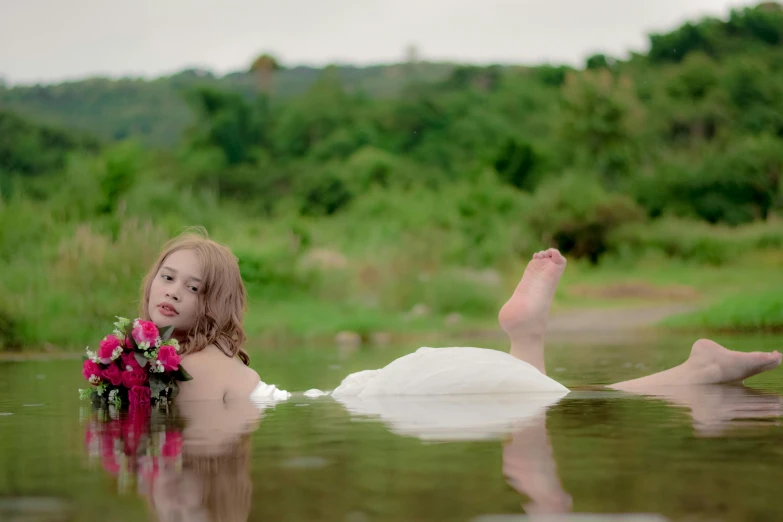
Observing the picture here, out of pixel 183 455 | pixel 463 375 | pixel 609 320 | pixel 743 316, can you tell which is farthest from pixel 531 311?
pixel 609 320

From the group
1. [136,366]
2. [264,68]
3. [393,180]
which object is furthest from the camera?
[264,68]

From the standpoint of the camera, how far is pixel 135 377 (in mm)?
3877

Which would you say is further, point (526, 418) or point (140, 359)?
point (140, 359)

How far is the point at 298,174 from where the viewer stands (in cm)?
3628

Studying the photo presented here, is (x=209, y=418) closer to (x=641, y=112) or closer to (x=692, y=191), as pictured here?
(x=692, y=191)

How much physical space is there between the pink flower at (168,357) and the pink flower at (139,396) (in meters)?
0.15

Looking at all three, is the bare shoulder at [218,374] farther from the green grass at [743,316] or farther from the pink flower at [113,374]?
the green grass at [743,316]

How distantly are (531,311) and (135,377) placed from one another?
1.50 metres

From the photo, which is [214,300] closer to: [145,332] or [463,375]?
[145,332]

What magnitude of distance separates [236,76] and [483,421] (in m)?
54.6

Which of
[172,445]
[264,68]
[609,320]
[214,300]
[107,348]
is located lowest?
[609,320]

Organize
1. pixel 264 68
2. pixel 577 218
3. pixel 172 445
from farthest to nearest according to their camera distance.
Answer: pixel 264 68 < pixel 577 218 < pixel 172 445

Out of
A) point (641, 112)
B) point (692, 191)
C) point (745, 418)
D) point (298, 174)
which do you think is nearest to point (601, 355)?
point (745, 418)

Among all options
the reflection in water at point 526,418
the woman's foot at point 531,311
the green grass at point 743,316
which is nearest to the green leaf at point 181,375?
the reflection in water at point 526,418
